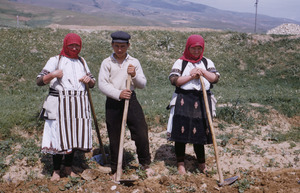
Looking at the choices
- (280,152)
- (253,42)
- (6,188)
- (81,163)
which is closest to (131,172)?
(81,163)

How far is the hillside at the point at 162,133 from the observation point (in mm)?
4062

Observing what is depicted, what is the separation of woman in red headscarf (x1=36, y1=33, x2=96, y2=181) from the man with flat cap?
0.33m

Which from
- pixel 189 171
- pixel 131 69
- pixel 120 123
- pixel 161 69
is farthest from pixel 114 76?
pixel 161 69

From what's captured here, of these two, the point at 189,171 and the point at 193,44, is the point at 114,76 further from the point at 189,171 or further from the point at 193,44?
the point at 189,171

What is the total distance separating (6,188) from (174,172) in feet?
8.19

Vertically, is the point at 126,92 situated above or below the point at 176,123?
above

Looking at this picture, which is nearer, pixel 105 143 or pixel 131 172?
pixel 131 172

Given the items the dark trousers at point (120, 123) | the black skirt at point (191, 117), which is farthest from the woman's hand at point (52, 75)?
the black skirt at point (191, 117)

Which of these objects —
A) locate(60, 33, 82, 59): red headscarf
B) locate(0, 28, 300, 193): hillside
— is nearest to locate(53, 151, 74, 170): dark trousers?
locate(0, 28, 300, 193): hillside

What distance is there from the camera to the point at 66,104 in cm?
385

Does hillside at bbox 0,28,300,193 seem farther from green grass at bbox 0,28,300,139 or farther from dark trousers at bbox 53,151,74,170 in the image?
dark trousers at bbox 53,151,74,170

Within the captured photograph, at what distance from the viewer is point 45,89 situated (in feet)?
34.7

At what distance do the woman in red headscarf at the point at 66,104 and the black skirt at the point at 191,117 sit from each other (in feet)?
4.32

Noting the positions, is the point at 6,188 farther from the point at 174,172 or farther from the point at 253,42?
the point at 253,42
